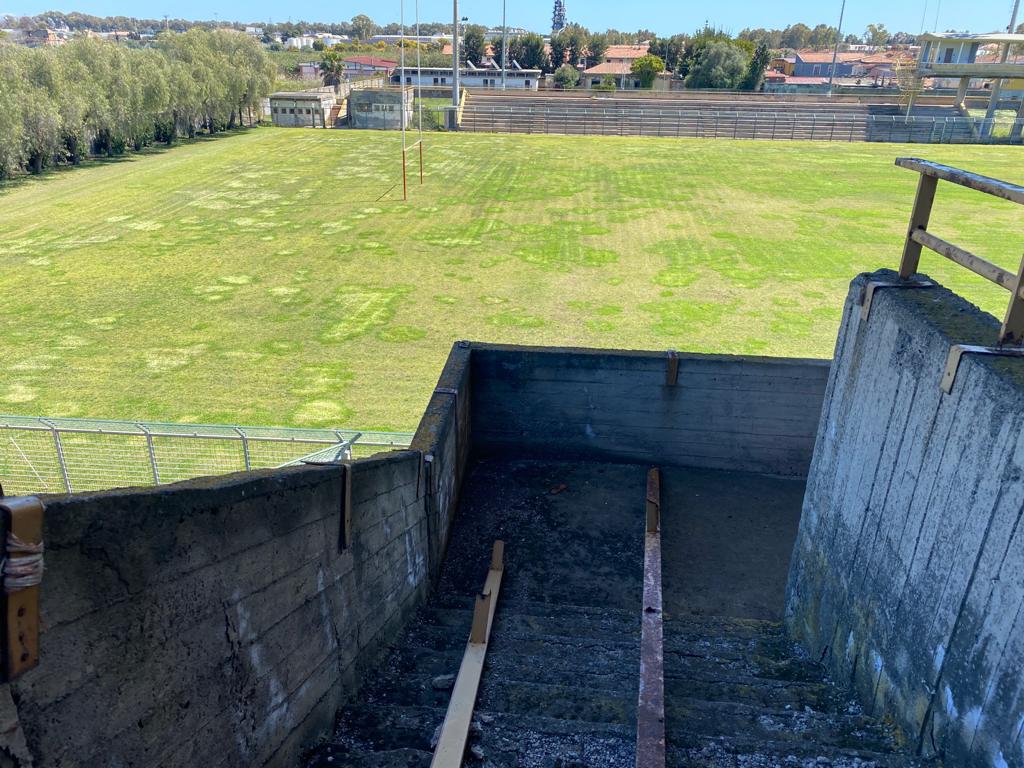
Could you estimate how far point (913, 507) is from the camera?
409 cm

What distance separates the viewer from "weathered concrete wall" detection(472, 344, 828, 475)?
27.2 feet

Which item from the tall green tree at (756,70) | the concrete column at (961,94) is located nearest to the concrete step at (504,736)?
the concrete column at (961,94)

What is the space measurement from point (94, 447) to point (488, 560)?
20.8 ft

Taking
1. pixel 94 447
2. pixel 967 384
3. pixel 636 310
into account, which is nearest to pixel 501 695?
pixel 967 384

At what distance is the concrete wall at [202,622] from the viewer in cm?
233

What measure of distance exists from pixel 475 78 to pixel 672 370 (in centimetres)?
6813

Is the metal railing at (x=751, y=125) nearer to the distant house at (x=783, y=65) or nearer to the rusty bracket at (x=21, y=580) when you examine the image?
the rusty bracket at (x=21, y=580)

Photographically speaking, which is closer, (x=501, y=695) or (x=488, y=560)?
(x=501, y=695)

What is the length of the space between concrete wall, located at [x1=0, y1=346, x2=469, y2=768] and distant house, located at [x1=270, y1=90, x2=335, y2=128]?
154 feet

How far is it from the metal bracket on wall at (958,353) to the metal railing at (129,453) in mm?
6301

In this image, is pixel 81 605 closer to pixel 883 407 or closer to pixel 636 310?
pixel 883 407

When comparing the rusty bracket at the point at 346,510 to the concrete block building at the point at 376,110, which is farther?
the concrete block building at the point at 376,110

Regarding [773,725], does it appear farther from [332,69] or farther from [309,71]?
[309,71]

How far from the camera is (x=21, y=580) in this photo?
6.92 feet
